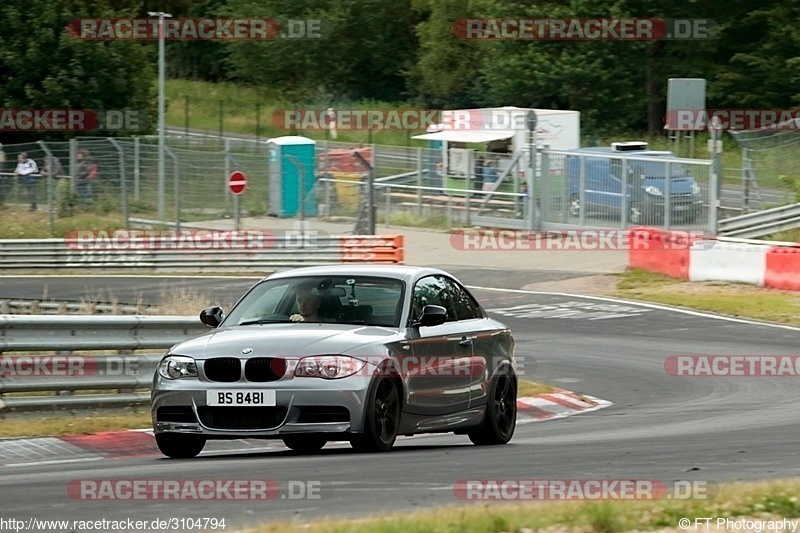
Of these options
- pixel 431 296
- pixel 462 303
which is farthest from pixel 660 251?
pixel 431 296

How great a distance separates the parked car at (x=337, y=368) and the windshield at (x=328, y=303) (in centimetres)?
1

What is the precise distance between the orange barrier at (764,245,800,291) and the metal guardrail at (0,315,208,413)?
14.6m

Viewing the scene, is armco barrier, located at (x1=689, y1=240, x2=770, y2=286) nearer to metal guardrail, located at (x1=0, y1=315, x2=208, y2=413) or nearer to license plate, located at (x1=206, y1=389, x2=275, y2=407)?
metal guardrail, located at (x1=0, y1=315, x2=208, y2=413)

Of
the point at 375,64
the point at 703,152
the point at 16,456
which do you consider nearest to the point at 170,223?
the point at 703,152

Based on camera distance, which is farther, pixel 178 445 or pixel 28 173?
pixel 28 173

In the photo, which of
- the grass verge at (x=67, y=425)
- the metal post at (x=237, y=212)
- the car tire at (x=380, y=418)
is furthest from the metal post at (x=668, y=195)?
the car tire at (x=380, y=418)

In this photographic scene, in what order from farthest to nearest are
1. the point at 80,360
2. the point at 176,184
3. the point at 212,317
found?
the point at 176,184 → the point at 80,360 → the point at 212,317

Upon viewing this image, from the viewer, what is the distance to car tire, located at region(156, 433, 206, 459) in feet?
33.9

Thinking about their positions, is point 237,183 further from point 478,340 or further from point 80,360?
point 478,340

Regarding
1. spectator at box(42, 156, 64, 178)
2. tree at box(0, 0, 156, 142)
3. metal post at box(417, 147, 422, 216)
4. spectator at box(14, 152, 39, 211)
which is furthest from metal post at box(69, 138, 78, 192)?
tree at box(0, 0, 156, 142)

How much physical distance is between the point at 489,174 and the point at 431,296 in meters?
28.2

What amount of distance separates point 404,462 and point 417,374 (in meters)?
1.20

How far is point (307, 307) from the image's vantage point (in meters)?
10.8

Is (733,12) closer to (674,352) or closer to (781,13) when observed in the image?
(781,13)
